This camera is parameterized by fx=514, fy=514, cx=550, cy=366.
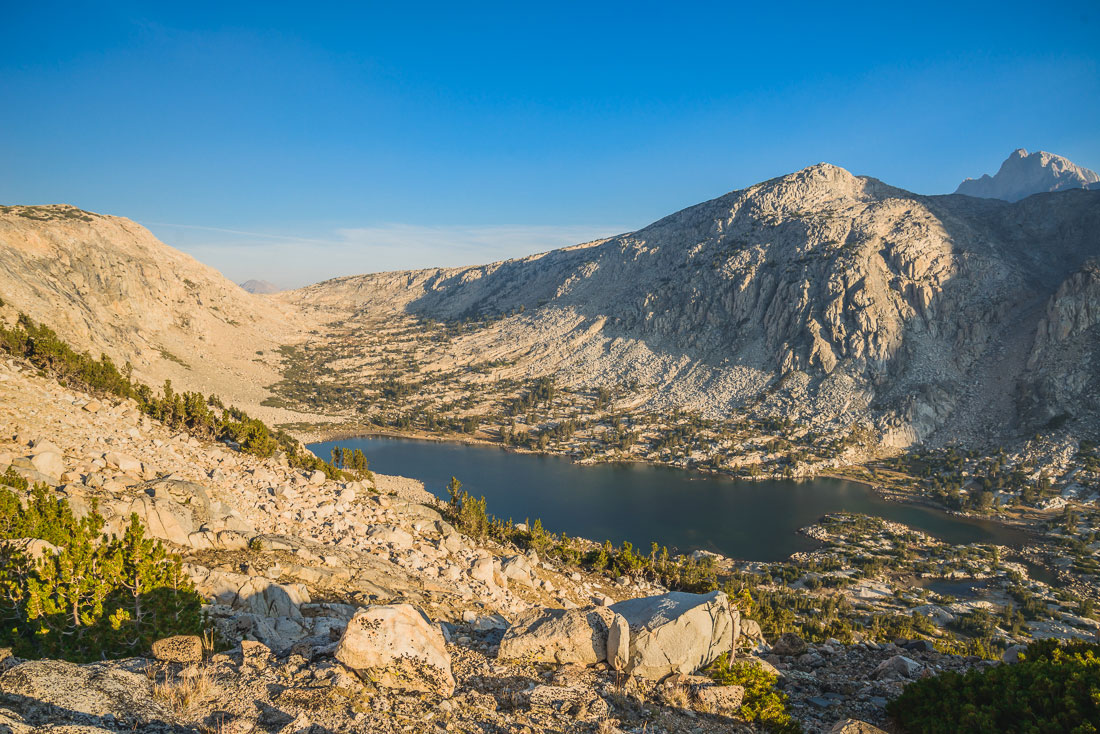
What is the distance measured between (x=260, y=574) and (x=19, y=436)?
1027cm

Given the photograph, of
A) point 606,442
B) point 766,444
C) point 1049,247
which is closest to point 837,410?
point 766,444

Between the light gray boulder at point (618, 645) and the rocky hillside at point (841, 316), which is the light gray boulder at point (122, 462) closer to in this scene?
the light gray boulder at point (618, 645)

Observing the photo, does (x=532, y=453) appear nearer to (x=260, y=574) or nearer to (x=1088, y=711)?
(x=260, y=574)

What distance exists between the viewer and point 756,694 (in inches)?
435

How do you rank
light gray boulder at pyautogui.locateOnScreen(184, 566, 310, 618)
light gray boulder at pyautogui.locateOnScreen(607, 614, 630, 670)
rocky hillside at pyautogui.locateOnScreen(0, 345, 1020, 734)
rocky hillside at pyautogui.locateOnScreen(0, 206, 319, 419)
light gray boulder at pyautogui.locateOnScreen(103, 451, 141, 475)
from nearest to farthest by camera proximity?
rocky hillside at pyautogui.locateOnScreen(0, 345, 1020, 734) < light gray boulder at pyautogui.locateOnScreen(607, 614, 630, 670) < light gray boulder at pyautogui.locateOnScreen(184, 566, 310, 618) < light gray boulder at pyautogui.locateOnScreen(103, 451, 141, 475) < rocky hillside at pyautogui.locateOnScreen(0, 206, 319, 419)

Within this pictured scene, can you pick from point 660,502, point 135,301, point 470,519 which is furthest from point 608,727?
point 135,301

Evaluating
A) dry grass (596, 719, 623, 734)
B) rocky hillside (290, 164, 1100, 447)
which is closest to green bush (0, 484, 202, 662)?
dry grass (596, 719, 623, 734)

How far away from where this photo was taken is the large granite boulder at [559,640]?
11.5 m

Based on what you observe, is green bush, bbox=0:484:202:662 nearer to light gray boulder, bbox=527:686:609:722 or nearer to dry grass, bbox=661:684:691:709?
light gray boulder, bbox=527:686:609:722

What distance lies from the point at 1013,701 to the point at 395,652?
1143 cm

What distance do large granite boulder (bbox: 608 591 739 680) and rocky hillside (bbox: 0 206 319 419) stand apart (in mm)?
66626

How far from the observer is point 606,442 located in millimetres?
85312

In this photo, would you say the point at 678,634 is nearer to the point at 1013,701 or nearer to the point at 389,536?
the point at 1013,701

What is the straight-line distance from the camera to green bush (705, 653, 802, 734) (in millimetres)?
10562
